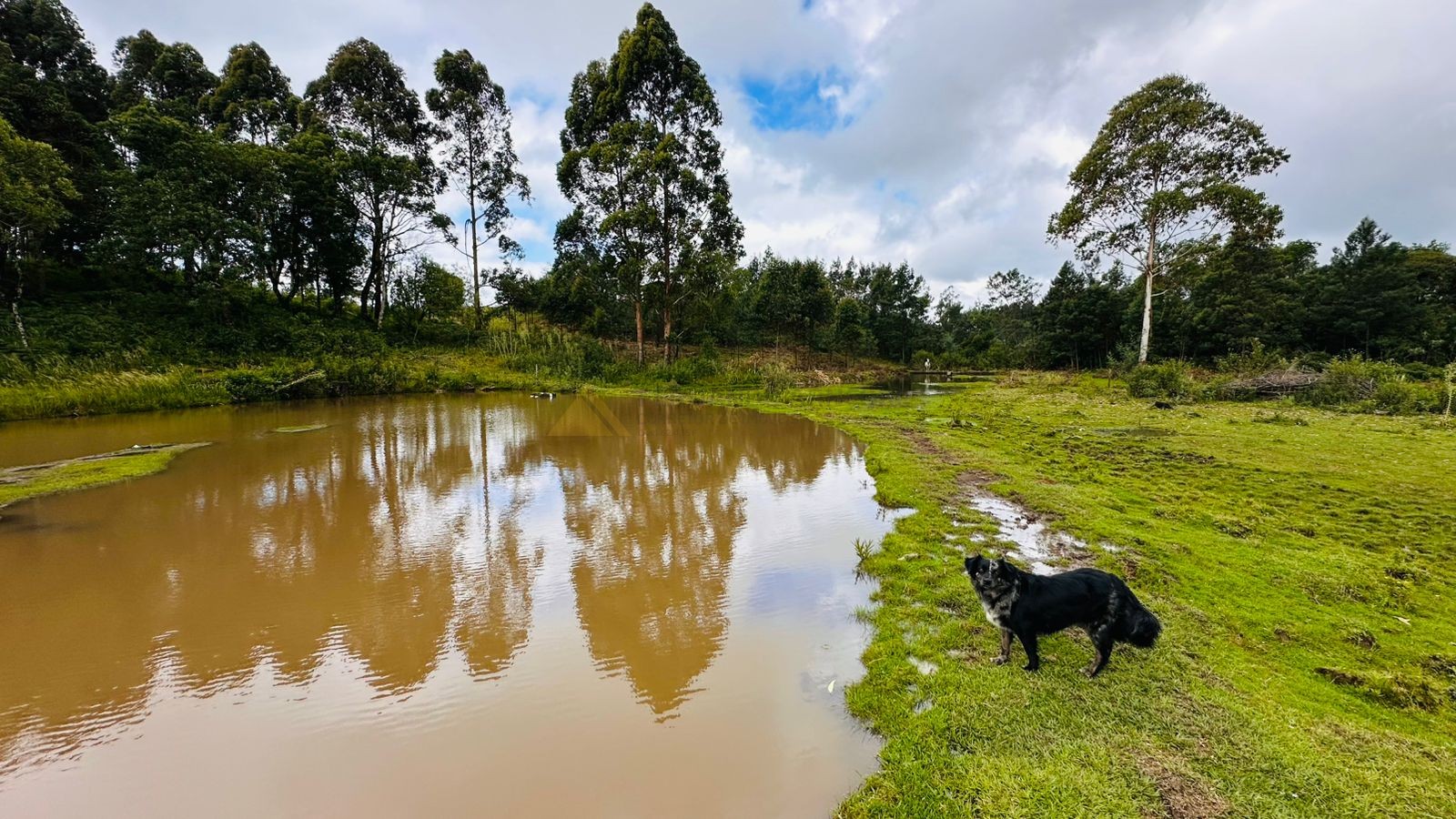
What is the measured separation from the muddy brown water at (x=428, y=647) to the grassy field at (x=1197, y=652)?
49 cm

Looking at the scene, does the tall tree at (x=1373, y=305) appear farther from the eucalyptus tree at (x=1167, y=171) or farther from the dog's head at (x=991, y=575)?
the dog's head at (x=991, y=575)

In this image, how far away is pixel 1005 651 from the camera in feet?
11.7

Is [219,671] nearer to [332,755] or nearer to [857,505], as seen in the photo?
[332,755]

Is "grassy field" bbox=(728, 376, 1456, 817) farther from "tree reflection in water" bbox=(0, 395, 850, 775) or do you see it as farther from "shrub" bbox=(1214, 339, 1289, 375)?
"shrub" bbox=(1214, 339, 1289, 375)

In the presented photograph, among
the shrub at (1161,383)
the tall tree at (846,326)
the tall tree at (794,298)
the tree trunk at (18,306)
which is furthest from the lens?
the tall tree at (846,326)

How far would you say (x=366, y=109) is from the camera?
27156mm

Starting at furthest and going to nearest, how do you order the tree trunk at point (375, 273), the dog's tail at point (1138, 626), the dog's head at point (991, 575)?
1. the tree trunk at point (375, 273)
2. the dog's head at point (991, 575)
3. the dog's tail at point (1138, 626)

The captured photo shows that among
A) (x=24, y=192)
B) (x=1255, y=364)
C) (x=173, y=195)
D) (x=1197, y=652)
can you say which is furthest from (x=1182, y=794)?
(x=173, y=195)

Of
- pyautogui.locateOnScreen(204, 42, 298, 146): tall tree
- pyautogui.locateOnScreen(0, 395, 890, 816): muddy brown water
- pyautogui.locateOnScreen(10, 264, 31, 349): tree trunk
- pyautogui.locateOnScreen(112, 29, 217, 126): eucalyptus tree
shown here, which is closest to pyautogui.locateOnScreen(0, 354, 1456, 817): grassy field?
pyautogui.locateOnScreen(0, 395, 890, 816): muddy brown water

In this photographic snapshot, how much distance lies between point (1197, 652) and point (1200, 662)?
114 millimetres

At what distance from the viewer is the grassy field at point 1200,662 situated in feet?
8.17

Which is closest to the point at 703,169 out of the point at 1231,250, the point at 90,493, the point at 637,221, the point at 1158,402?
the point at 637,221

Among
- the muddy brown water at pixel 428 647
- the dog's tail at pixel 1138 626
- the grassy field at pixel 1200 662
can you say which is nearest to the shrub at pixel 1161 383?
the grassy field at pixel 1200 662

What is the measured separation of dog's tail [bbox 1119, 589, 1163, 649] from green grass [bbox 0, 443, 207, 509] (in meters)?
12.7
